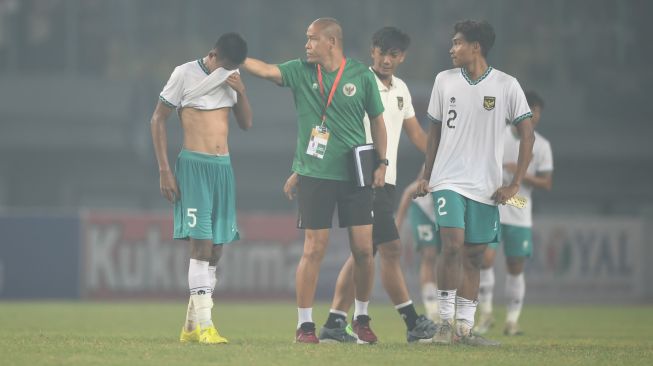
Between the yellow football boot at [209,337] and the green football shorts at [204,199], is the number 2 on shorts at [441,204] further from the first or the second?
the yellow football boot at [209,337]

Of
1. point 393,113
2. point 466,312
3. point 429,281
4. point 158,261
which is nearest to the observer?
point 466,312

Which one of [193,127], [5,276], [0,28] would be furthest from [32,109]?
[193,127]

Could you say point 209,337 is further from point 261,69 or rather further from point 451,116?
point 451,116

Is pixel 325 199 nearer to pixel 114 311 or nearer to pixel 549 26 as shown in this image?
pixel 114 311

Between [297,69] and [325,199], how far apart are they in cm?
103

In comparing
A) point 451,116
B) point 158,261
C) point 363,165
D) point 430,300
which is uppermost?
point 451,116

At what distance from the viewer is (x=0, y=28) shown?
115 feet

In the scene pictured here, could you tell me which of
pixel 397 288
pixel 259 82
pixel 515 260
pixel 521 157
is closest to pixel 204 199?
pixel 397 288

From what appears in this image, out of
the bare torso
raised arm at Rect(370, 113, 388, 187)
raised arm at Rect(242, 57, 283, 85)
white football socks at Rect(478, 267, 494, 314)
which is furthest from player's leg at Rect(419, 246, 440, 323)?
raised arm at Rect(242, 57, 283, 85)

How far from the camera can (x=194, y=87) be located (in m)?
10.3

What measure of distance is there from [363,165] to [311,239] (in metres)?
0.70

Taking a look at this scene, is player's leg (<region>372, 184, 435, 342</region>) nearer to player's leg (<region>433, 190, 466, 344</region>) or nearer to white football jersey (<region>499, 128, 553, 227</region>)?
player's leg (<region>433, 190, 466, 344</region>)

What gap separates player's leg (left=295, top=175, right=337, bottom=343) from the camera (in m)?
10.3

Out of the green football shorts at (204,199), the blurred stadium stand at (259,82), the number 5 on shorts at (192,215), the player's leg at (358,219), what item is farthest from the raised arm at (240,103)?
the blurred stadium stand at (259,82)
